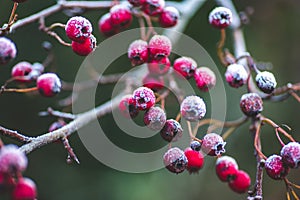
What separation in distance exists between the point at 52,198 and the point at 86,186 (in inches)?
6.0

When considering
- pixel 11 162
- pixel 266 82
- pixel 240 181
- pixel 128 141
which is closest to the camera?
pixel 11 162

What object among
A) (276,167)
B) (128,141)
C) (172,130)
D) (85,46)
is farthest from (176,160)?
(128,141)

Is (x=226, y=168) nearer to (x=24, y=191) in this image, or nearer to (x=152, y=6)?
(x=152, y=6)

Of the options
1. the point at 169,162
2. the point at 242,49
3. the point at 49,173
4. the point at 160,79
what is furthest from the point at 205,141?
the point at 49,173

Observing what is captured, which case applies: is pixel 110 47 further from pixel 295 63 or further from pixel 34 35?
pixel 295 63

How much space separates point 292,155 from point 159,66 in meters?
0.38

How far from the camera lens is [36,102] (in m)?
1.79

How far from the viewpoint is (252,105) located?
0.94m

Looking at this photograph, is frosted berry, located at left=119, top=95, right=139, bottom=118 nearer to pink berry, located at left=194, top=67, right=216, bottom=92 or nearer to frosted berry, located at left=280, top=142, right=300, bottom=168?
pink berry, located at left=194, top=67, right=216, bottom=92

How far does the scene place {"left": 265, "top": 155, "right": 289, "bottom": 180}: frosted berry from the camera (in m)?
0.86

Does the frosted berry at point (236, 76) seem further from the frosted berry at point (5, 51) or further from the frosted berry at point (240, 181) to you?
the frosted berry at point (5, 51)

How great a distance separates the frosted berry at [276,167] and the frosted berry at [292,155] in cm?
1

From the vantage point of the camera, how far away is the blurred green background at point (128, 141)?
1730mm

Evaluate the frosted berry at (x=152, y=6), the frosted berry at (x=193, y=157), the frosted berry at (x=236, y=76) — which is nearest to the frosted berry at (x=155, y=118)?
the frosted berry at (x=193, y=157)
